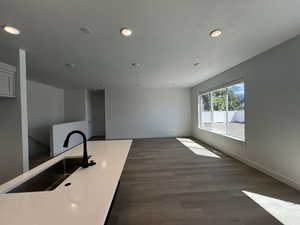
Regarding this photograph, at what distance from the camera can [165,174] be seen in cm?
299

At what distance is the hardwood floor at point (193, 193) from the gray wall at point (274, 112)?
28 centimetres

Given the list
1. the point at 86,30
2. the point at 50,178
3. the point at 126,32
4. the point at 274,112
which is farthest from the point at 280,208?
the point at 86,30

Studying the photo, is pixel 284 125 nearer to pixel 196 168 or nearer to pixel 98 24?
pixel 196 168

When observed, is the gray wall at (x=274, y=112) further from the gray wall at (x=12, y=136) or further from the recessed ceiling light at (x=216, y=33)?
the gray wall at (x=12, y=136)

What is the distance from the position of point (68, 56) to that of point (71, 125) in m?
3.12

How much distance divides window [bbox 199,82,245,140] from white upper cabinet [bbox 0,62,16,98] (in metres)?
4.71

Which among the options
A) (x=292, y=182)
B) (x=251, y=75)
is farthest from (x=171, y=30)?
(x=292, y=182)

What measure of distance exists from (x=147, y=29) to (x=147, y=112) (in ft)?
16.4

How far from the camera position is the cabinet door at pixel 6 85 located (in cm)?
230

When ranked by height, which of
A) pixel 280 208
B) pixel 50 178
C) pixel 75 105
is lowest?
pixel 280 208

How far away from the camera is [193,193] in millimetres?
2309

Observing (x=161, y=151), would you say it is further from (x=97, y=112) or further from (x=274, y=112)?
(x=97, y=112)

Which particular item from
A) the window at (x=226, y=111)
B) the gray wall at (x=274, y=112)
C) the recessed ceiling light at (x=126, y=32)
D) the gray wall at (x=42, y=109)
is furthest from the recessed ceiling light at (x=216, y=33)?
the gray wall at (x=42, y=109)

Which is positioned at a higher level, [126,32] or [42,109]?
[126,32]
